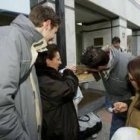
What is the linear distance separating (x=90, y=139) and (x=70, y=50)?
1.54 meters

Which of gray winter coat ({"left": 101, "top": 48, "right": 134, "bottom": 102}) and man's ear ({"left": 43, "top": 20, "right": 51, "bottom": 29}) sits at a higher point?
man's ear ({"left": 43, "top": 20, "right": 51, "bottom": 29})

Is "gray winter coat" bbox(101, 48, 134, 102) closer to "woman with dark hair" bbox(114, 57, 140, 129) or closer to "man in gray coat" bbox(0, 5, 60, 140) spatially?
"woman with dark hair" bbox(114, 57, 140, 129)

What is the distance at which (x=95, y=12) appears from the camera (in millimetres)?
6887

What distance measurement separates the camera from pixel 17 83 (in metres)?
1.25

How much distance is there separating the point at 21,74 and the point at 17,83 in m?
0.07

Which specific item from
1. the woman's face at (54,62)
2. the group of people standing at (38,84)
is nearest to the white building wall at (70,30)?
the group of people standing at (38,84)

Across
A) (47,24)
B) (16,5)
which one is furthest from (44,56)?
(16,5)

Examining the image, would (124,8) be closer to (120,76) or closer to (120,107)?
(120,76)

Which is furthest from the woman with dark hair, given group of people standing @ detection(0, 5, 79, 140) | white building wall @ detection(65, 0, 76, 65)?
white building wall @ detection(65, 0, 76, 65)

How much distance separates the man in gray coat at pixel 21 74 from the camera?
1.21m

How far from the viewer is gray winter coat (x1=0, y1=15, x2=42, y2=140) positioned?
121 cm

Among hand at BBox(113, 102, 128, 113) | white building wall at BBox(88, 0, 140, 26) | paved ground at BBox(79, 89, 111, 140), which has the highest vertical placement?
white building wall at BBox(88, 0, 140, 26)

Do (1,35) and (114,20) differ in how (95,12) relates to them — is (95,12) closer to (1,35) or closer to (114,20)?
(114,20)

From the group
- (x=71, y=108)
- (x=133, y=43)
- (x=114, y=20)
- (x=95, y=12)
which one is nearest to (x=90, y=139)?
(x=71, y=108)
